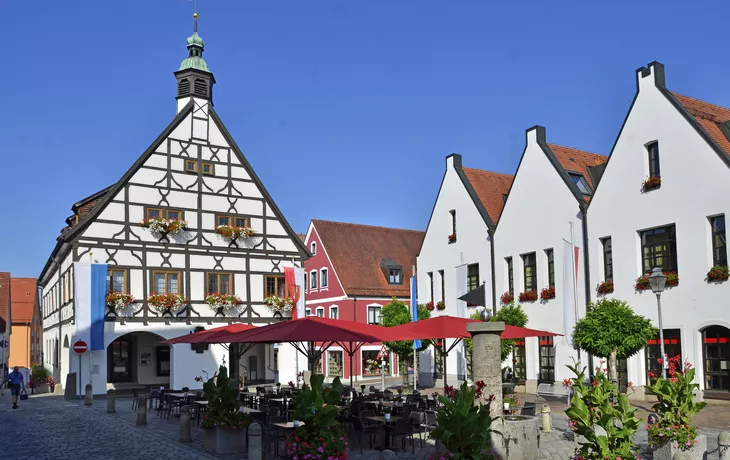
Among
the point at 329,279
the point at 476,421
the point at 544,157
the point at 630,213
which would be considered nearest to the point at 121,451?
the point at 476,421

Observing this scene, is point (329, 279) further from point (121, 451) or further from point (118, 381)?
point (121, 451)

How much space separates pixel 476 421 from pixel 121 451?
8125mm

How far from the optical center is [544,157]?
1035 inches

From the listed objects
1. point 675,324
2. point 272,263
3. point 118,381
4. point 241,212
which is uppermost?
point 241,212

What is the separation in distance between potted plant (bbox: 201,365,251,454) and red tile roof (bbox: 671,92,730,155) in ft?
48.7

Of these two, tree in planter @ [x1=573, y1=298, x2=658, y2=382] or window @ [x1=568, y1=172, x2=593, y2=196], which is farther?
window @ [x1=568, y1=172, x2=593, y2=196]

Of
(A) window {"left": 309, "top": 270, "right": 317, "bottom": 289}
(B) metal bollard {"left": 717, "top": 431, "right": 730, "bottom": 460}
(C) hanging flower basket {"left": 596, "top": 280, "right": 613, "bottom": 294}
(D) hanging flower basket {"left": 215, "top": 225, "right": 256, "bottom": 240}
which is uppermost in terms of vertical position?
(D) hanging flower basket {"left": 215, "top": 225, "right": 256, "bottom": 240}

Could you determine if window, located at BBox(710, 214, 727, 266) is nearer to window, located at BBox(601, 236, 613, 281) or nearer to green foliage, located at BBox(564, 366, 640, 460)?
window, located at BBox(601, 236, 613, 281)

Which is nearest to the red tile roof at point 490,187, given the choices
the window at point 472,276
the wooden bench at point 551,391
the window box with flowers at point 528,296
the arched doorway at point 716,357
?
the window at point 472,276

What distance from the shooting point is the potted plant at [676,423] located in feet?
35.9

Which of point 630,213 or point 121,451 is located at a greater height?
point 630,213

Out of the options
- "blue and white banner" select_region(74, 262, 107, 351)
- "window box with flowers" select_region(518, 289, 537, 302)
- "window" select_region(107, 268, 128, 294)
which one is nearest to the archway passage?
"window" select_region(107, 268, 128, 294)

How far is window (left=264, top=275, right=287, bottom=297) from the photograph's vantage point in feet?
103

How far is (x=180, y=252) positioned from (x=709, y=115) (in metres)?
19.9
